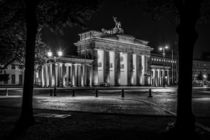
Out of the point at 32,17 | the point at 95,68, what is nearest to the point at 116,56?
the point at 95,68

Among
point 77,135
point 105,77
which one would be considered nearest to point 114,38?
Answer: point 105,77

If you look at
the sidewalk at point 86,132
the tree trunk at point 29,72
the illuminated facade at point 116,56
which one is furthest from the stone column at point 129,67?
the sidewalk at point 86,132

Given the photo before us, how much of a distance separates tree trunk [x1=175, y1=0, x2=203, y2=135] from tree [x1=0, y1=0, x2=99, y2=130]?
5.48m

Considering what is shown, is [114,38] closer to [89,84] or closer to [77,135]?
[89,84]

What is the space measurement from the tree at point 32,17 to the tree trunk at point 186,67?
5480 millimetres

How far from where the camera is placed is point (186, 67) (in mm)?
7484

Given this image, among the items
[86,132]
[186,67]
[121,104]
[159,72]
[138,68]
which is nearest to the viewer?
[186,67]

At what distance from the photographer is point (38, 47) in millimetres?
28031

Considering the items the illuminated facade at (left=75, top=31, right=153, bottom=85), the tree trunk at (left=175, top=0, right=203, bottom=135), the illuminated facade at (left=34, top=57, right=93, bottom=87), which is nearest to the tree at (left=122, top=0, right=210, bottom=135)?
the tree trunk at (left=175, top=0, right=203, bottom=135)

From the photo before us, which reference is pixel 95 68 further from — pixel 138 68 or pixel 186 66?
pixel 186 66

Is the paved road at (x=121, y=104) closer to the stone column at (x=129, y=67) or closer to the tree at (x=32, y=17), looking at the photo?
the tree at (x=32, y=17)

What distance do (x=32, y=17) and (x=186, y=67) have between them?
21.4ft

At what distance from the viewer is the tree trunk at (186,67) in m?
7.50

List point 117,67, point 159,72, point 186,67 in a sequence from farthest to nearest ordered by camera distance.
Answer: point 159,72 < point 117,67 < point 186,67
